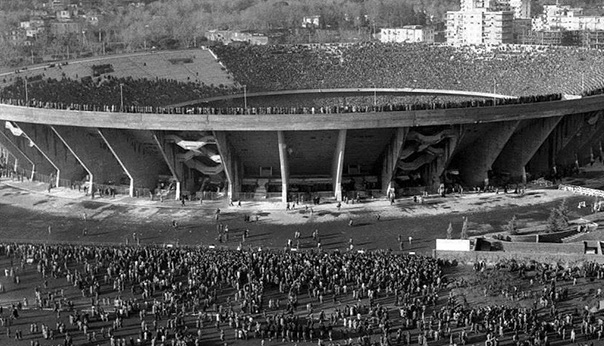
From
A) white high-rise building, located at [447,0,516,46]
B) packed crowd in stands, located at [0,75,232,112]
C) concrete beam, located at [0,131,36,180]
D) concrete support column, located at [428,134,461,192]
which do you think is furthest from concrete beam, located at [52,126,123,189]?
white high-rise building, located at [447,0,516,46]

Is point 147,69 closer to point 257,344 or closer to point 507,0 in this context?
point 257,344

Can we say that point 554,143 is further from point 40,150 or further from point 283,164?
point 40,150

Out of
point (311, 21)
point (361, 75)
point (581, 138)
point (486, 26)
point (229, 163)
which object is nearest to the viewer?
point (229, 163)

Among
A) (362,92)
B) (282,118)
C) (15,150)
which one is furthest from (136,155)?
(362,92)

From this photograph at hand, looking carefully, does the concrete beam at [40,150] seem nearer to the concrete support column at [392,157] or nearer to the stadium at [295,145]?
the stadium at [295,145]

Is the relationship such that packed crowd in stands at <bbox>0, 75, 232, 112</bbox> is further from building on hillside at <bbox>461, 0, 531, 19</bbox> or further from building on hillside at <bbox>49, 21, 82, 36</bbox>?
building on hillside at <bbox>49, 21, 82, 36</bbox>

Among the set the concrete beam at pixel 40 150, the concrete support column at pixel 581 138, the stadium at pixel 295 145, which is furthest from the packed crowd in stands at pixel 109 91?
the concrete support column at pixel 581 138

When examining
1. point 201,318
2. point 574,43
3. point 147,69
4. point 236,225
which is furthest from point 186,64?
point 574,43
